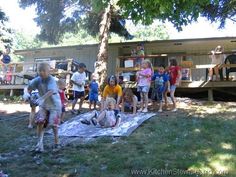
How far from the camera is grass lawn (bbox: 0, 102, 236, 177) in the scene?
6.03 metres

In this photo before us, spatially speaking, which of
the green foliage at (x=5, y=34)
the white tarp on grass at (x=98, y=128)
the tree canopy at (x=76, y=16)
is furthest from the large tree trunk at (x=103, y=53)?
the green foliage at (x=5, y=34)

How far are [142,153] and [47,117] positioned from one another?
72.2 inches

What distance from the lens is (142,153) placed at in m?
6.99

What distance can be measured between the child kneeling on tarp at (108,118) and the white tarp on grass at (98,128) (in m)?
0.12

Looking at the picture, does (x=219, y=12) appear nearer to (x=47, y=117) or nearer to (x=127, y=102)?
(x=127, y=102)

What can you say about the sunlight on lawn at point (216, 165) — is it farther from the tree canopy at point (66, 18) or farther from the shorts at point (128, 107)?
the tree canopy at point (66, 18)

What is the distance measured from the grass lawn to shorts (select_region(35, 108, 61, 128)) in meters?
0.55

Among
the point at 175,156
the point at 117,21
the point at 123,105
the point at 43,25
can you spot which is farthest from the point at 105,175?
the point at 43,25

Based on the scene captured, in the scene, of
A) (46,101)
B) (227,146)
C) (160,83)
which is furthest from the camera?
(160,83)

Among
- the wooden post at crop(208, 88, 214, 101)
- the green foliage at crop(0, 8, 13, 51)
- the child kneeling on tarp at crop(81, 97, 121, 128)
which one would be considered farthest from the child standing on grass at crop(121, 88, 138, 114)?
the green foliage at crop(0, 8, 13, 51)

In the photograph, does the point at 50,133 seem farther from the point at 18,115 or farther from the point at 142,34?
the point at 142,34

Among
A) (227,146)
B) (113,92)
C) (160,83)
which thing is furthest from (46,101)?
(160,83)

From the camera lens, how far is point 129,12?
6738 millimetres

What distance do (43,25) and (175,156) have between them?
1585 cm
